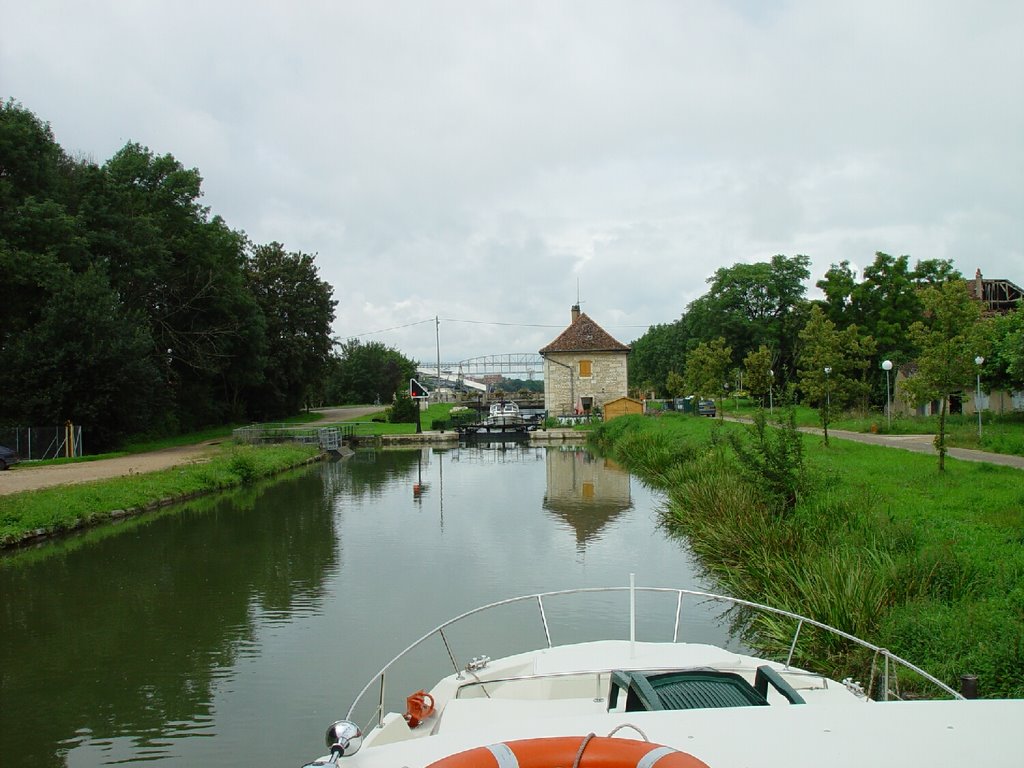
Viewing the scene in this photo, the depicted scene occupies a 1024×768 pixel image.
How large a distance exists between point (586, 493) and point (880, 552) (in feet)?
42.3

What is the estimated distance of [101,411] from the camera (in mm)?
29562

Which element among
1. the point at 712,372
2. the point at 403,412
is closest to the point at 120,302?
the point at 403,412

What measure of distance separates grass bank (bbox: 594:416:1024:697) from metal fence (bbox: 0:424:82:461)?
72.1 feet

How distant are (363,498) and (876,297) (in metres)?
33.8

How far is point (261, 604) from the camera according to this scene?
1085cm

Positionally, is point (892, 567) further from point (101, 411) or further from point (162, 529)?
point (101, 411)

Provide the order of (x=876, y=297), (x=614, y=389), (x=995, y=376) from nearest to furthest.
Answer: (x=995, y=376)
(x=876, y=297)
(x=614, y=389)

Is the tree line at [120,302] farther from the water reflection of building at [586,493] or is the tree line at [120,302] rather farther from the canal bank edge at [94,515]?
the water reflection of building at [586,493]

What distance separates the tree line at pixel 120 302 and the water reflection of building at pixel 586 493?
54.2 feet

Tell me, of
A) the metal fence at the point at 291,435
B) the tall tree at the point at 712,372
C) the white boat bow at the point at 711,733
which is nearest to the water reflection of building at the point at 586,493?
the tall tree at the point at 712,372

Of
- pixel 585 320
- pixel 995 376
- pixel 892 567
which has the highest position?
pixel 585 320

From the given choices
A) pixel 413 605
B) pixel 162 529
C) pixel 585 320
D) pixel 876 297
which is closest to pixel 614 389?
pixel 585 320

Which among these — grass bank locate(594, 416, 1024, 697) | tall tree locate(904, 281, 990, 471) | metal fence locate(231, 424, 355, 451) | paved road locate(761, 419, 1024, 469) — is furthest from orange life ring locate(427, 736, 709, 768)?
metal fence locate(231, 424, 355, 451)

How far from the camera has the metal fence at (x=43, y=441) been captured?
88.7 feet
